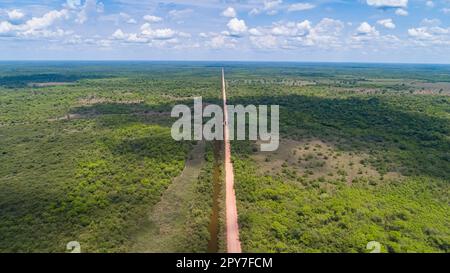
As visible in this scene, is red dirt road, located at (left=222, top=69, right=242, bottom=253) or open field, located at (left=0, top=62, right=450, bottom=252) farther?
open field, located at (left=0, top=62, right=450, bottom=252)

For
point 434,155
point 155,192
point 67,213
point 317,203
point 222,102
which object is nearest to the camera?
point 67,213

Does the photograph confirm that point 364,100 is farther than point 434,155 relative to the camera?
Yes

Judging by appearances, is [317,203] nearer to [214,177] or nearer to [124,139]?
[214,177]

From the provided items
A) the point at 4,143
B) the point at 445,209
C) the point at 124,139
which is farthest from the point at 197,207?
the point at 4,143

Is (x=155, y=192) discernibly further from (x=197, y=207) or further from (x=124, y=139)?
(x=124, y=139)

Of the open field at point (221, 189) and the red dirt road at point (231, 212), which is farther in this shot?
the open field at point (221, 189)

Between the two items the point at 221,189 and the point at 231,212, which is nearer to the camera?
the point at 231,212

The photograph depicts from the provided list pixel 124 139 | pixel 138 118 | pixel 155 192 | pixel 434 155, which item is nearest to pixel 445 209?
pixel 434 155

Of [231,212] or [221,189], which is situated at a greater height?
[221,189]
